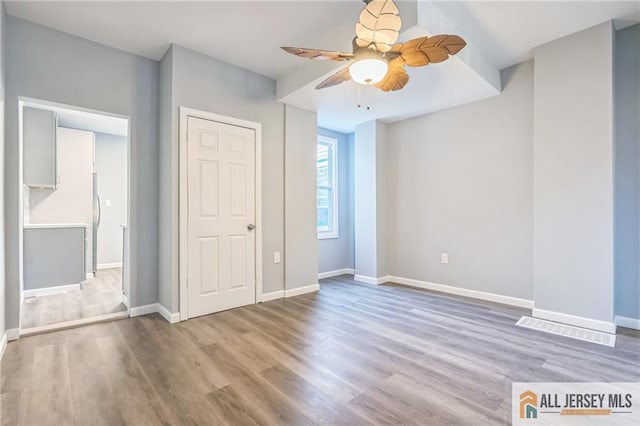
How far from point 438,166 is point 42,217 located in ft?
20.0

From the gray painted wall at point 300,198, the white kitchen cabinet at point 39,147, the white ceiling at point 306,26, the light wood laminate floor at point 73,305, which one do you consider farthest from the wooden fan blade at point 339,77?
the white kitchen cabinet at point 39,147

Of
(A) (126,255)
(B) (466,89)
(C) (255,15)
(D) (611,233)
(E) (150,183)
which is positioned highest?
(C) (255,15)

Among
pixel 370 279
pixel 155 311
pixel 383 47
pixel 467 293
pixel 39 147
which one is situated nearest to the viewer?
pixel 383 47

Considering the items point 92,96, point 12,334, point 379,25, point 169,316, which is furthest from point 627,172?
point 12,334

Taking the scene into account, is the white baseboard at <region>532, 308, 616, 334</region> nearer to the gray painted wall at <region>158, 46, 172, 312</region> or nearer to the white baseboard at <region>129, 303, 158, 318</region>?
the gray painted wall at <region>158, 46, 172, 312</region>

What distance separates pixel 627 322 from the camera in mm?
2779

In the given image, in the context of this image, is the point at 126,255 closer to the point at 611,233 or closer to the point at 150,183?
the point at 150,183

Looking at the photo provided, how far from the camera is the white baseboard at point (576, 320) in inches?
104

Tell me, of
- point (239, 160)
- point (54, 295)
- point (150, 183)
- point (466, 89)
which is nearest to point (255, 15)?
point (239, 160)

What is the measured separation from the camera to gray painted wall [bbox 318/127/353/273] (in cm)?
538

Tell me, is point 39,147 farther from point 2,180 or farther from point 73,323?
point 73,323

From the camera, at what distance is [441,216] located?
424cm

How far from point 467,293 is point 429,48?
310 centimetres

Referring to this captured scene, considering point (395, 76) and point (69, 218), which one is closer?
point (395, 76)
